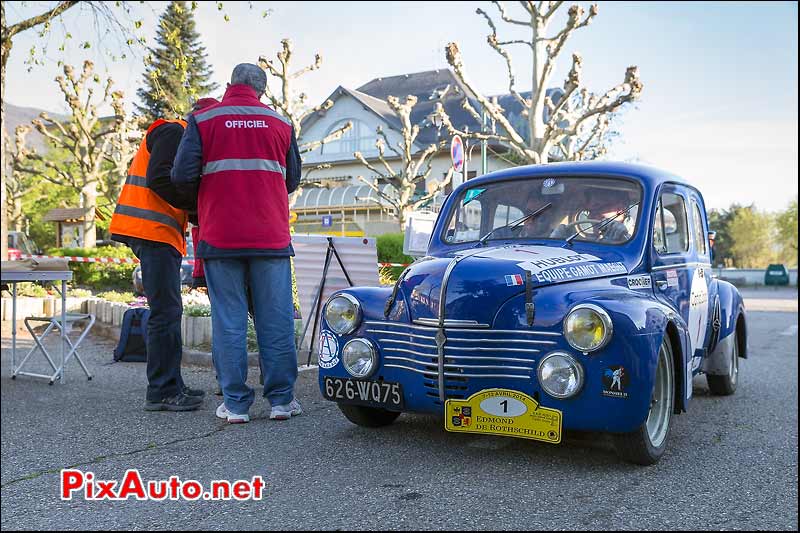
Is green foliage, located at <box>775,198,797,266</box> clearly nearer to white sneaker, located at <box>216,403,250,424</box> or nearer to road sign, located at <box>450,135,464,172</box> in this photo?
road sign, located at <box>450,135,464,172</box>

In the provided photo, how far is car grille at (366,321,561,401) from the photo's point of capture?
12.6ft

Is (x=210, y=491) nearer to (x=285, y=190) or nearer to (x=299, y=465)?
(x=299, y=465)

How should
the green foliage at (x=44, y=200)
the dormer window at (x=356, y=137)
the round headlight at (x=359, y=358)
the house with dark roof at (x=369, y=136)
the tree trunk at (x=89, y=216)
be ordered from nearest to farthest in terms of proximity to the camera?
the round headlight at (x=359, y=358)
the tree trunk at (x=89, y=216)
the house with dark roof at (x=369, y=136)
the dormer window at (x=356, y=137)
the green foliage at (x=44, y=200)

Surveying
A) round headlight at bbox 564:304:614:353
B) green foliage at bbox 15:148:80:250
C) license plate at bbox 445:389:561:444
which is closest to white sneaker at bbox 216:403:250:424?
license plate at bbox 445:389:561:444

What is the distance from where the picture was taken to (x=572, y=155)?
26031 mm

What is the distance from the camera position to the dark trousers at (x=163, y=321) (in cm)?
517

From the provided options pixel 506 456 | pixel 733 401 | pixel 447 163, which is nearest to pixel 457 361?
pixel 506 456

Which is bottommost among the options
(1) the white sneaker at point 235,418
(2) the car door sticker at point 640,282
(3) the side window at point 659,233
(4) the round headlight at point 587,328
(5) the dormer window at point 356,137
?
(1) the white sneaker at point 235,418

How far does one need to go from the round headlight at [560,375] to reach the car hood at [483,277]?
0.38 m

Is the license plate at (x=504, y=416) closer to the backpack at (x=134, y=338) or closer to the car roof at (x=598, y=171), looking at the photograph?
the car roof at (x=598, y=171)

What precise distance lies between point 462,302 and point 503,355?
0.35 m

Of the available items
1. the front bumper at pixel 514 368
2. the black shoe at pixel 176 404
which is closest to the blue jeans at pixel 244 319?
the black shoe at pixel 176 404

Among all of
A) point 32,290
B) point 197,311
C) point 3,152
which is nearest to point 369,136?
point 197,311

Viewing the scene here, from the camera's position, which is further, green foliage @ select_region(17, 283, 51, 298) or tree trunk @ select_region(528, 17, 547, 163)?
tree trunk @ select_region(528, 17, 547, 163)
